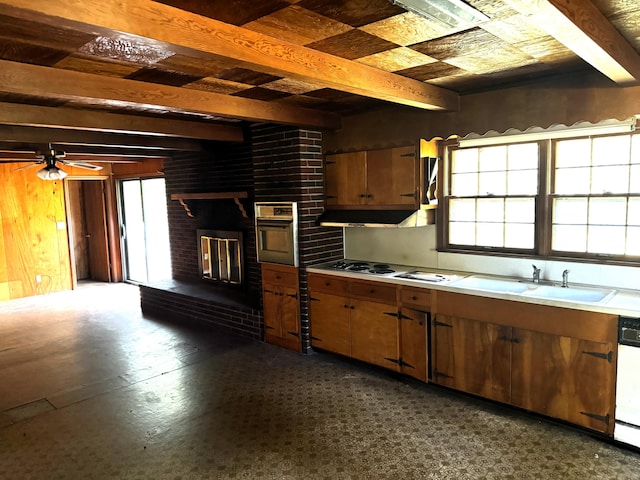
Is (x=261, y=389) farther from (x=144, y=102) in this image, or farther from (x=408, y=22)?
(x=408, y=22)

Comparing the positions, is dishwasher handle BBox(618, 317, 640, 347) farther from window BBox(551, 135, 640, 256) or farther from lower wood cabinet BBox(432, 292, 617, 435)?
window BBox(551, 135, 640, 256)

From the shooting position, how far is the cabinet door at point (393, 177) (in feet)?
12.5

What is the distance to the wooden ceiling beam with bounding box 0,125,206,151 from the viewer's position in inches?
161

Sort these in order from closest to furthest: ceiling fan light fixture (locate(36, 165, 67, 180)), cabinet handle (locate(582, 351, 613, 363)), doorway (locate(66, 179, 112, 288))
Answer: cabinet handle (locate(582, 351, 613, 363)) → ceiling fan light fixture (locate(36, 165, 67, 180)) → doorway (locate(66, 179, 112, 288))

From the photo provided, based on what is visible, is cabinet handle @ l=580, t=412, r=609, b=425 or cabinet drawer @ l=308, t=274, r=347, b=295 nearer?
cabinet handle @ l=580, t=412, r=609, b=425

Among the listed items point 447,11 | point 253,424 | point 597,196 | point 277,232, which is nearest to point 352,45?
point 447,11

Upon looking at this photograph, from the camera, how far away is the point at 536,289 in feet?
10.8

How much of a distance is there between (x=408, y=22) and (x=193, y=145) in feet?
12.6

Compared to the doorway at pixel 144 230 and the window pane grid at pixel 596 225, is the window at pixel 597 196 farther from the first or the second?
the doorway at pixel 144 230

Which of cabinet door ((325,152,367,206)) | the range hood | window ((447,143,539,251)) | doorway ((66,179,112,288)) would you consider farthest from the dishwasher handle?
doorway ((66,179,112,288))

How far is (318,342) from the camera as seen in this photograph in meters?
4.39

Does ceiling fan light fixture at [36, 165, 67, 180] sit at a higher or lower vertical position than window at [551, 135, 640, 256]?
higher

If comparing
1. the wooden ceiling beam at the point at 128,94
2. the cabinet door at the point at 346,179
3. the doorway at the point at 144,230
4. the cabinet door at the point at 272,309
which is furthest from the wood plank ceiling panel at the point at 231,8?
the doorway at the point at 144,230

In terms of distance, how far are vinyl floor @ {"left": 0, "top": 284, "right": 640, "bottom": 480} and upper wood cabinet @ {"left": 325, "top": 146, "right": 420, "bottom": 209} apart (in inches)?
60.7
